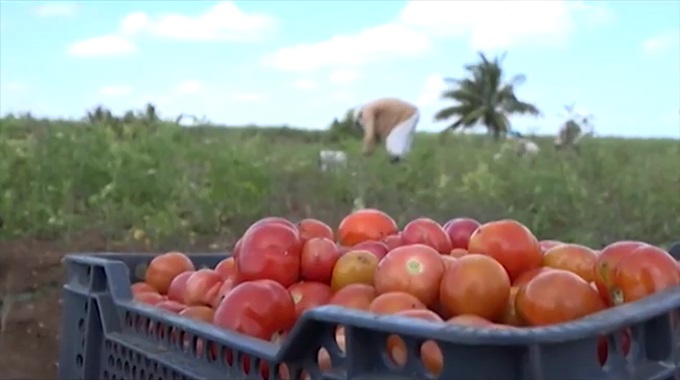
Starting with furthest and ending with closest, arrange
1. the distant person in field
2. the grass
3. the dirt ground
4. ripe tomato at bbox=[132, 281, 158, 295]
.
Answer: the distant person in field, the grass, the dirt ground, ripe tomato at bbox=[132, 281, 158, 295]

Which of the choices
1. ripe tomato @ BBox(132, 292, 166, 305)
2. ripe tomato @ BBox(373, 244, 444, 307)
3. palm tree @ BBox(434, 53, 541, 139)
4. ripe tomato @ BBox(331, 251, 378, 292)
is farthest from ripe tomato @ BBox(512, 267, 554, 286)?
palm tree @ BBox(434, 53, 541, 139)

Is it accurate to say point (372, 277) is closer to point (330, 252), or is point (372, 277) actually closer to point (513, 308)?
point (330, 252)

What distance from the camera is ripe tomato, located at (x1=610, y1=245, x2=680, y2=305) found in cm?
116

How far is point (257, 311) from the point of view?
127cm

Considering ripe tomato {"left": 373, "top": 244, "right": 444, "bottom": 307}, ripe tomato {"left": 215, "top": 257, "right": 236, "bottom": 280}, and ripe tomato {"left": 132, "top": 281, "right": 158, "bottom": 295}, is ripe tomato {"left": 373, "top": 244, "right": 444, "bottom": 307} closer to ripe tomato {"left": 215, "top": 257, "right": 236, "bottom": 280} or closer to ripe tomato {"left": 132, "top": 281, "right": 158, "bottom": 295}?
ripe tomato {"left": 215, "top": 257, "right": 236, "bottom": 280}

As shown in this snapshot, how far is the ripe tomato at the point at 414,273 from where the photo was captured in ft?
4.21

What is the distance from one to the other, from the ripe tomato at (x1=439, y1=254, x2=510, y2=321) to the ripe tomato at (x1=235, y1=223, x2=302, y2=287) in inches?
12.6

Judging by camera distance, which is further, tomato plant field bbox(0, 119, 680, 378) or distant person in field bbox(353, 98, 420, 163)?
distant person in field bbox(353, 98, 420, 163)

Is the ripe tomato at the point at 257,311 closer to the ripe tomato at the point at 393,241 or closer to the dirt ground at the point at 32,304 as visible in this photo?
the ripe tomato at the point at 393,241

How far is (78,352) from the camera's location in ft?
5.19

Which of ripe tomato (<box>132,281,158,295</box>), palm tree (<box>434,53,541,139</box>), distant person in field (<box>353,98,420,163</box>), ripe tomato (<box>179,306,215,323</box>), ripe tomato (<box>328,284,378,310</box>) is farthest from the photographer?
palm tree (<box>434,53,541,139</box>)

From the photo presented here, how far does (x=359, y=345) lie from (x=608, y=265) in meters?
0.47

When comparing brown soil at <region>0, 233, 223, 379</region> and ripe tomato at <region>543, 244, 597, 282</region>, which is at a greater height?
ripe tomato at <region>543, 244, 597, 282</region>

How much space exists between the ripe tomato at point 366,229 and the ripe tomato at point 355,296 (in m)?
0.35
